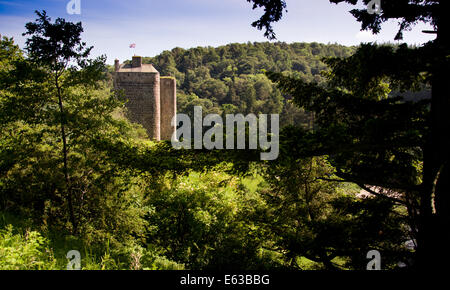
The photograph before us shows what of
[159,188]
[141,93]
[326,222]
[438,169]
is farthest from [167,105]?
[438,169]

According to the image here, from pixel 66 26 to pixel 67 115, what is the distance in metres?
2.39

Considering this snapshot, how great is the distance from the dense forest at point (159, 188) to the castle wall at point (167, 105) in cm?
1922

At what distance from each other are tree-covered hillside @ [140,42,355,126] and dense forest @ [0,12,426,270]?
135 feet

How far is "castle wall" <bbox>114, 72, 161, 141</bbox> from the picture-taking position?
1075 inches

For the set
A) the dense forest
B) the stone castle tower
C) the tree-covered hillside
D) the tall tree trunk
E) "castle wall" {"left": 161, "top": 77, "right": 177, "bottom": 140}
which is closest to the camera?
the tall tree trunk

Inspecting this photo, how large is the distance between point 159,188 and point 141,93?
17676 millimetres

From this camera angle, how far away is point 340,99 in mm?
4602

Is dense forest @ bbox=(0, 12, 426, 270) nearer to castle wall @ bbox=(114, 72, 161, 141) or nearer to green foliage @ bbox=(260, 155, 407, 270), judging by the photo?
green foliage @ bbox=(260, 155, 407, 270)

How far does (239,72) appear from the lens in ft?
289

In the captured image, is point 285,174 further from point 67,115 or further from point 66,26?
point 66,26

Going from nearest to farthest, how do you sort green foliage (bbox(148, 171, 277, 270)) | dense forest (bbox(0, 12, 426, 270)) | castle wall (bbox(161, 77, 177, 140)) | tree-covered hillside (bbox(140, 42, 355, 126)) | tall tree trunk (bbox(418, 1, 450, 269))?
tall tree trunk (bbox(418, 1, 450, 269)) < dense forest (bbox(0, 12, 426, 270)) < green foliage (bbox(148, 171, 277, 270)) < castle wall (bbox(161, 77, 177, 140)) < tree-covered hillside (bbox(140, 42, 355, 126))

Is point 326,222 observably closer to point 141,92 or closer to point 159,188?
point 159,188

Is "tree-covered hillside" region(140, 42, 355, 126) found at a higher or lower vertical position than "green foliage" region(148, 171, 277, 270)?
higher

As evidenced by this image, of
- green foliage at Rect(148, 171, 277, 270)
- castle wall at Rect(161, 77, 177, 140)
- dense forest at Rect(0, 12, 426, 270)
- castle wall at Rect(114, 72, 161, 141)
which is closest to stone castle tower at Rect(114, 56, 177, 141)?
castle wall at Rect(114, 72, 161, 141)
